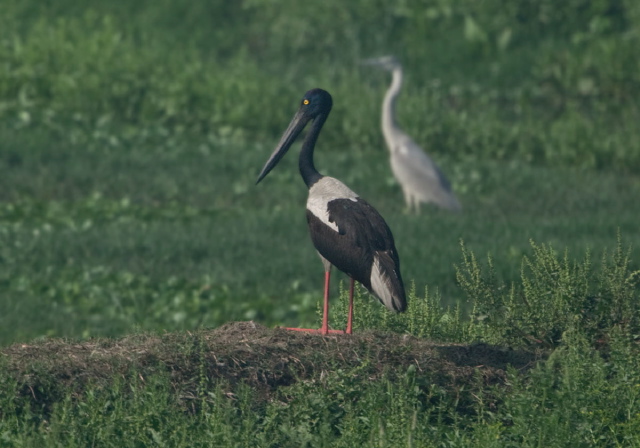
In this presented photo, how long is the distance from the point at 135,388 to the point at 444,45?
16.7 metres

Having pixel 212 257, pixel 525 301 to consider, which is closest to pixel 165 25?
pixel 212 257

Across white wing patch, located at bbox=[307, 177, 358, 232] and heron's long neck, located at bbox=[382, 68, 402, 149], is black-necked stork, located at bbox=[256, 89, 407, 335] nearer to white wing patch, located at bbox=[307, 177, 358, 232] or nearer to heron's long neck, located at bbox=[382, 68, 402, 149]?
white wing patch, located at bbox=[307, 177, 358, 232]

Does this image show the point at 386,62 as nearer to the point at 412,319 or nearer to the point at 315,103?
the point at 315,103

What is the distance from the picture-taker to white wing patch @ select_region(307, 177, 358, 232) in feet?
25.2

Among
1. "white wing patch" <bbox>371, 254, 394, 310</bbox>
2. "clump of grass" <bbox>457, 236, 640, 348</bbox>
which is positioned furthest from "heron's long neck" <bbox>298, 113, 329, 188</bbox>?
"clump of grass" <bbox>457, 236, 640, 348</bbox>

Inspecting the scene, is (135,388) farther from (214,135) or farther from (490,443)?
(214,135)

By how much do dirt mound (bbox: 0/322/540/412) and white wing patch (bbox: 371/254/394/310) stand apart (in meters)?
0.23

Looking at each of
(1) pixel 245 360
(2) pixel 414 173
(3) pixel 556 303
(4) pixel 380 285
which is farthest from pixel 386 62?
(1) pixel 245 360

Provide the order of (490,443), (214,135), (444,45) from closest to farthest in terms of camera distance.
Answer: (490,443) → (214,135) → (444,45)

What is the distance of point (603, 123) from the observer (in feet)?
63.3

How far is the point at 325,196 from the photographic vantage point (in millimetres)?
7812

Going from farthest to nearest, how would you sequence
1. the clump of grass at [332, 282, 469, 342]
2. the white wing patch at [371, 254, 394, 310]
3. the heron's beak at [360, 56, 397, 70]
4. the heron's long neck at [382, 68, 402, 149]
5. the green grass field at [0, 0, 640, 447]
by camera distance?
the heron's beak at [360, 56, 397, 70]
the heron's long neck at [382, 68, 402, 149]
the clump of grass at [332, 282, 469, 342]
the white wing patch at [371, 254, 394, 310]
the green grass field at [0, 0, 640, 447]

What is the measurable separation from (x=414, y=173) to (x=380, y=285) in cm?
823

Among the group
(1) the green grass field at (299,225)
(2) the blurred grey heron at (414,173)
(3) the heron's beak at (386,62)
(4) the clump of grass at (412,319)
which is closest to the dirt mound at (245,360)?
(1) the green grass field at (299,225)
